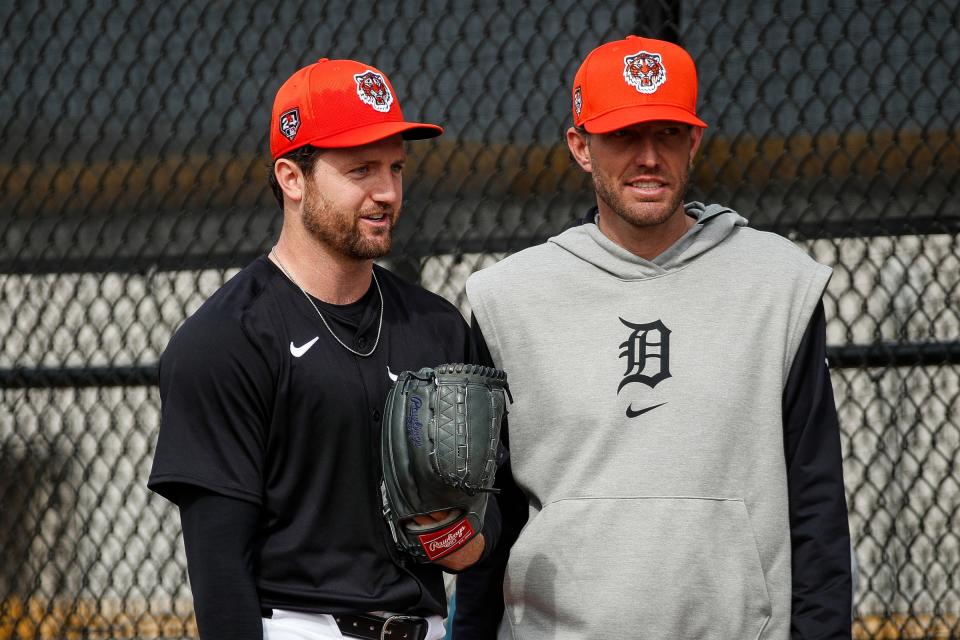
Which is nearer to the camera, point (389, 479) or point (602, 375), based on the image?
point (389, 479)

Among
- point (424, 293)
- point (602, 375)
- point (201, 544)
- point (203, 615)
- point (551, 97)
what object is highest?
point (551, 97)

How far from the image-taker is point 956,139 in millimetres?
3713

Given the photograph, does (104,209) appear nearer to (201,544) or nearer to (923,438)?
(201,544)

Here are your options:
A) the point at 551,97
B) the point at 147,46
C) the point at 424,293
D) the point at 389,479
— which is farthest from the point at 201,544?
the point at 147,46

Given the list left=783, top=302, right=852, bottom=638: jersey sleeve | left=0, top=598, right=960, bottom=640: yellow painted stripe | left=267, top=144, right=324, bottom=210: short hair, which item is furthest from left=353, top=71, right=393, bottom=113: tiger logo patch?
left=0, top=598, right=960, bottom=640: yellow painted stripe

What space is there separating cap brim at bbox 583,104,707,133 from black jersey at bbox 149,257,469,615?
1.99 feet

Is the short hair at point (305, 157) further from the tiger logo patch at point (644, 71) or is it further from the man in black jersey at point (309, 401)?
the tiger logo patch at point (644, 71)

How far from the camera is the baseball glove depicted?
1.84 m

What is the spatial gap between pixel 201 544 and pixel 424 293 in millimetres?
691

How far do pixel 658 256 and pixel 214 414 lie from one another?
2.98 feet

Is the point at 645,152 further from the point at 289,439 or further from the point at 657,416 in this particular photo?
the point at 289,439

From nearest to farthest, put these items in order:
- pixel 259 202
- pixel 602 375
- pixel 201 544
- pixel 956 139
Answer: pixel 201 544 → pixel 602 375 → pixel 956 139 → pixel 259 202

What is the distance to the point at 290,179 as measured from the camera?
2.04m

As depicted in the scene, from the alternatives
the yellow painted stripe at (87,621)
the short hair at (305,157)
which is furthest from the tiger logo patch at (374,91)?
the yellow painted stripe at (87,621)
